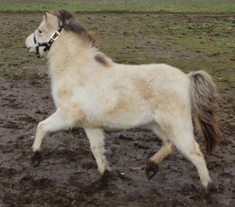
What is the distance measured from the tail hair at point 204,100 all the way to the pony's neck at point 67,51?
142 cm

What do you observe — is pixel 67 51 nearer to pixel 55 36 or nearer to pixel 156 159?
pixel 55 36

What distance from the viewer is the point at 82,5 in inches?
754

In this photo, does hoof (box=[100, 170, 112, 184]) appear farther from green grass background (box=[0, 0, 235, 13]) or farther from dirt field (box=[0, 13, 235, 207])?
green grass background (box=[0, 0, 235, 13])

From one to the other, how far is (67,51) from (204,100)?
187 centimetres

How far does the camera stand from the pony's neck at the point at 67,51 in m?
4.34

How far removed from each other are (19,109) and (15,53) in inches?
157

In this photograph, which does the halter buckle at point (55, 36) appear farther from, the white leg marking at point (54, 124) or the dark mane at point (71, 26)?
the white leg marking at point (54, 124)

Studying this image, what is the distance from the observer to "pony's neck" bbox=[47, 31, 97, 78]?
4336mm

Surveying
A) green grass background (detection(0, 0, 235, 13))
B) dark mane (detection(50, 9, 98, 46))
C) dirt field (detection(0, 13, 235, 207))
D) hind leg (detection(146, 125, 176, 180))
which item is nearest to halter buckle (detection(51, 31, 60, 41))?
dark mane (detection(50, 9, 98, 46))

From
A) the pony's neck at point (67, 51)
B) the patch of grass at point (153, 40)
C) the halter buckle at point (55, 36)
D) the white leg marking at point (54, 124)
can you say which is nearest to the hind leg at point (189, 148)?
the white leg marking at point (54, 124)

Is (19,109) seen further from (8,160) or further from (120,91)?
(120,91)

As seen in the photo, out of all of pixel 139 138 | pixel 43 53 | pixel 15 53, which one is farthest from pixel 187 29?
pixel 43 53

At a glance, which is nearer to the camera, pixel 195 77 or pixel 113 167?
pixel 195 77

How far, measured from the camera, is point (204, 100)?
12.8 ft
